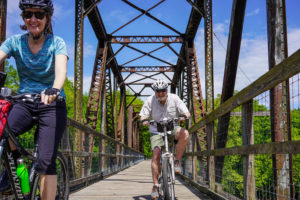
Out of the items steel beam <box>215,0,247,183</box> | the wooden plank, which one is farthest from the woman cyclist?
steel beam <box>215,0,247,183</box>

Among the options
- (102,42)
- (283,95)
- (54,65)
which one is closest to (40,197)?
→ (54,65)

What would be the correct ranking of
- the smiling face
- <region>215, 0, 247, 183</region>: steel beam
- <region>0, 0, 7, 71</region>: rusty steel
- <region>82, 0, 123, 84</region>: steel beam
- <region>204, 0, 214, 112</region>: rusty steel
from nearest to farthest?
1. the smiling face
2. <region>0, 0, 7, 71</region>: rusty steel
3. <region>215, 0, 247, 183</region>: steel beam
4. <region>204, 0, 214, 112</region>: rusty steel
5. <region>82, 0, 123, 84</region>: steel beam

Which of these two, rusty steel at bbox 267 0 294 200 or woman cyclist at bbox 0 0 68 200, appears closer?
woman cyclist at bbox 0 0 68 200

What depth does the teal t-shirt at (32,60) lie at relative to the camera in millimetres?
2438

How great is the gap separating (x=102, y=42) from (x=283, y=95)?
39.6 ft

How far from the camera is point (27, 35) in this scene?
252cm

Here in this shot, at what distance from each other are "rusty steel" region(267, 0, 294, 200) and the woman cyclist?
1739 mm

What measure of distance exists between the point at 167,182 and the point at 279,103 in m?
1.62

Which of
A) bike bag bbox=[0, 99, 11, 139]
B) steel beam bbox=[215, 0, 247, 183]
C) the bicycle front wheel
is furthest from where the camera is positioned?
steel beam bbox=[215, 0, 247, 183]

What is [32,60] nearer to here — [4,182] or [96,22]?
[4,182]

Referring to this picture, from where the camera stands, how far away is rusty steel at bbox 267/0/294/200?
3150mm

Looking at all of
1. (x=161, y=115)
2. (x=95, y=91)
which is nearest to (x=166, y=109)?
(x=161, y=115)

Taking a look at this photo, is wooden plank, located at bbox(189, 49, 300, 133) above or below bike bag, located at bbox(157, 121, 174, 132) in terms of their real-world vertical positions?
above

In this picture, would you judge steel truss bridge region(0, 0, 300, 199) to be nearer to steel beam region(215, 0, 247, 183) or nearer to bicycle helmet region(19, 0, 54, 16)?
steel beam region(215, 0, 247, 183)
